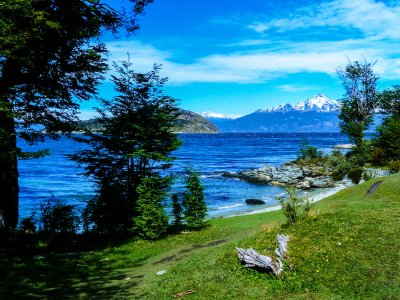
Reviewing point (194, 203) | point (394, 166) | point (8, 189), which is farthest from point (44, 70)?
point (394, 166)

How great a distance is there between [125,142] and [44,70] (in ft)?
20.2

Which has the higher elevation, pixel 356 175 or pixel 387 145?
pixel 387 145

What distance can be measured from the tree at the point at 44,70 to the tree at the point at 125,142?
2566mm

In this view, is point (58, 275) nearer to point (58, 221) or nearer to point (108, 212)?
point (58, 221)

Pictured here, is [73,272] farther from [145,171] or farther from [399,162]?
[399,162]

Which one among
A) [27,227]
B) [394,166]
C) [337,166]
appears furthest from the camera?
[337,166]

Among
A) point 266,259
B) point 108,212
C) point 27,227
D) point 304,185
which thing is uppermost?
point 266,259

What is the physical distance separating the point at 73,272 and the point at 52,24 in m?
9.46

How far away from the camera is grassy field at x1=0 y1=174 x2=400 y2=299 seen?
34.6 ft

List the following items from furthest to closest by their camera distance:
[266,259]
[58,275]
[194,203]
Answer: [194,203]
[58,275]
[266,259]

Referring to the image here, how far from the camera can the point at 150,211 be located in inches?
784

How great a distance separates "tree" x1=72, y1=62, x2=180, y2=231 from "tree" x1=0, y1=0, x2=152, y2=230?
257 cm

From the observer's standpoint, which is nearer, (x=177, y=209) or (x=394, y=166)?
(x=177, y=209)

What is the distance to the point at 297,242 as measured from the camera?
12.7 m
